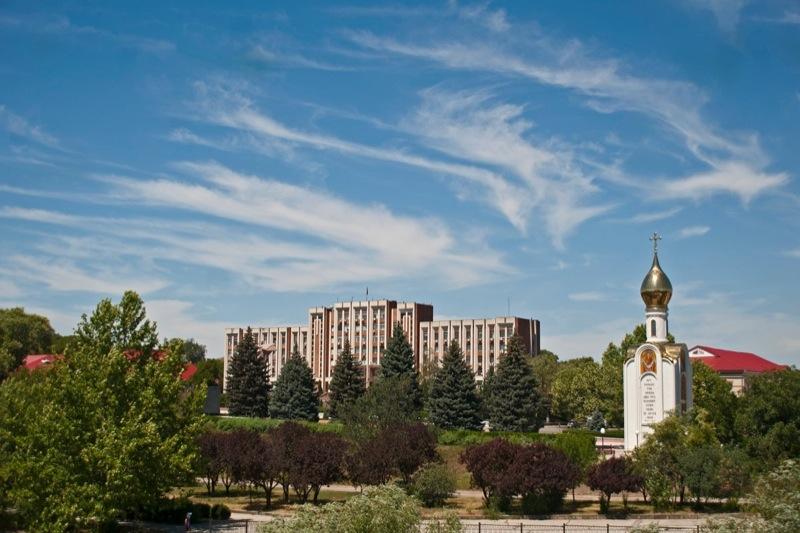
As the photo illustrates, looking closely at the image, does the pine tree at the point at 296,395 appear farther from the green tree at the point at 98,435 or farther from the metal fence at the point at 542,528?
the metal fence at the point at 542,528

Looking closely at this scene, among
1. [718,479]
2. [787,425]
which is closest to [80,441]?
[718,479]

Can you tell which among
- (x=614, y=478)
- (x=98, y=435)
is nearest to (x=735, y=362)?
(x=614, y=478)

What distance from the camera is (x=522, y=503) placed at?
37219mm

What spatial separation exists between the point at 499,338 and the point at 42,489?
256 ft

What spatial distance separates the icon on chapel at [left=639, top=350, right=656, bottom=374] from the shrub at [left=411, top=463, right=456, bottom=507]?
50.2ft

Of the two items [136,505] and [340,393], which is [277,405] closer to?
[340,393]

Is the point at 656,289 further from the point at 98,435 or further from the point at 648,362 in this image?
the point at 98,435

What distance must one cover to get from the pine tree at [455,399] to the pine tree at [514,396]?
4.76ft

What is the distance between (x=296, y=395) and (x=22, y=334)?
A: 32.4 metres

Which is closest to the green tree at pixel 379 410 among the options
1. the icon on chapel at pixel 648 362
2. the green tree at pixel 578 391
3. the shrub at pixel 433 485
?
the shrub at pixel 433 485

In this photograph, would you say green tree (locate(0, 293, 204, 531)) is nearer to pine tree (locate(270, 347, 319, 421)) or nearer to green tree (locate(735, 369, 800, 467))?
green tree (locate(735, 369, 800, 467))

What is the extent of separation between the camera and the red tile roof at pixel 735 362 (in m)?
88.8

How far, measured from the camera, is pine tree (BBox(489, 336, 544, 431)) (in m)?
59.1

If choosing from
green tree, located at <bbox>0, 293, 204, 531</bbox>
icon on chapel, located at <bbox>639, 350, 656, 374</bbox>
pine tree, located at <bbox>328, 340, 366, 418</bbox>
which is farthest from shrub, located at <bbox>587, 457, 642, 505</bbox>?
pine tree, located at <bbox>328, 340, 366, 418</bbox>
